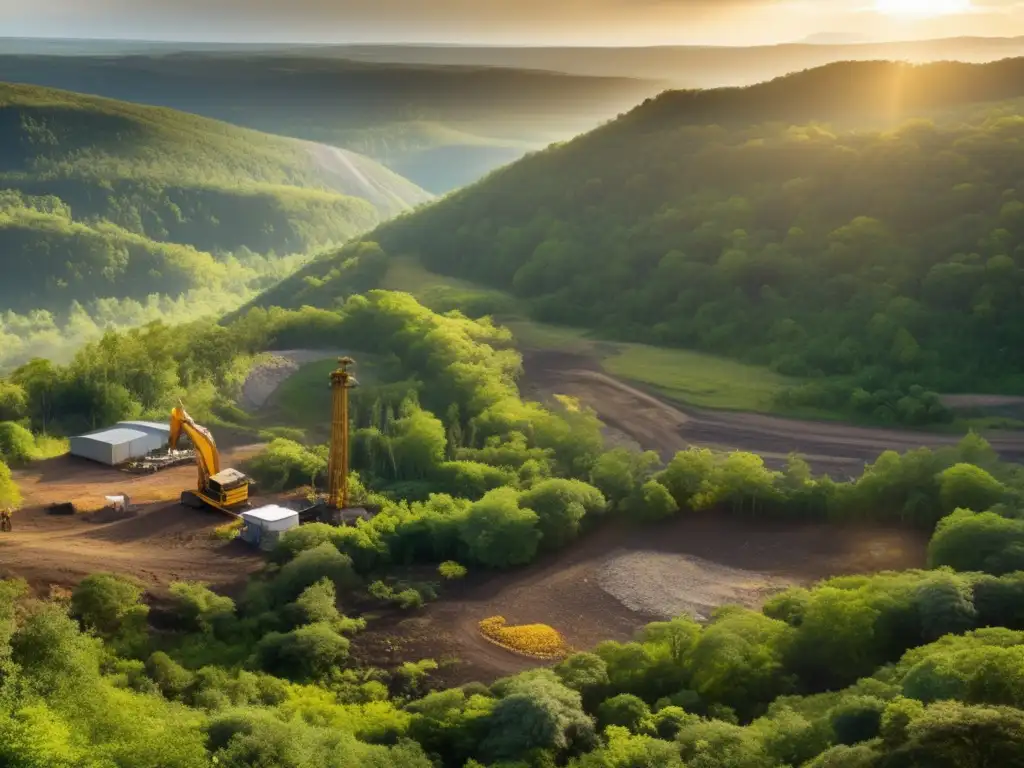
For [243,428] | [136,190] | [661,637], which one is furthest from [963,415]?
[136,190]

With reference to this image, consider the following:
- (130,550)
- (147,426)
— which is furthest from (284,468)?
(130,550)

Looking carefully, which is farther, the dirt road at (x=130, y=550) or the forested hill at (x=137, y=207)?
the forested hill at (x=137, y=207)

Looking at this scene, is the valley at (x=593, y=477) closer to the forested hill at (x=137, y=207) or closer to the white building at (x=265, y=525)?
the white building at (x=265, y=525)

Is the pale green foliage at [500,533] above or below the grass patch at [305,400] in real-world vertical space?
below

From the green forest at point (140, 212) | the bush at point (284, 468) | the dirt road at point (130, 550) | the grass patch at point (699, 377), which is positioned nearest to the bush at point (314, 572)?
the dirt road at point (130, 550)

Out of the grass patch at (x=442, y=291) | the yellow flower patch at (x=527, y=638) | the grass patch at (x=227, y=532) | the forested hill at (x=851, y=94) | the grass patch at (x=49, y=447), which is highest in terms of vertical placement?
the forested hill at (x=851, y=94)

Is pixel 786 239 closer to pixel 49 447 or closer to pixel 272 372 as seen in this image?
pixel 272 372
